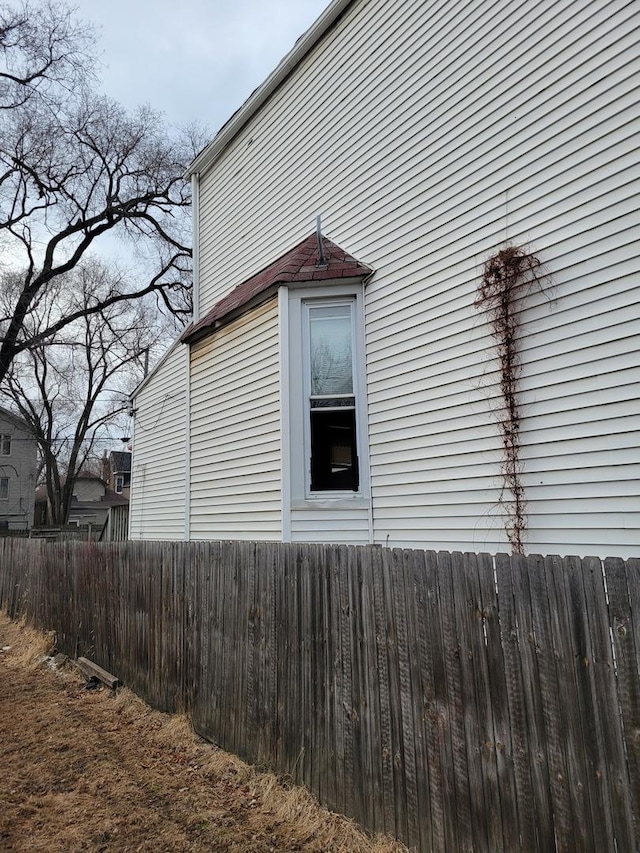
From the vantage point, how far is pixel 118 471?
5441 centimetres

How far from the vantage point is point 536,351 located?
4520mm

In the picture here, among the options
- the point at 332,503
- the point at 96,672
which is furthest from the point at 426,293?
the point at 96,672

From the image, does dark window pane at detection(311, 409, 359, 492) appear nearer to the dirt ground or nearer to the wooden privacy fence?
the wooden privacy fence

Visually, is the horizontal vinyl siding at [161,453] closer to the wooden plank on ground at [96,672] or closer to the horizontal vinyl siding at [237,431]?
the horizontal vinyl siding at [237,431]

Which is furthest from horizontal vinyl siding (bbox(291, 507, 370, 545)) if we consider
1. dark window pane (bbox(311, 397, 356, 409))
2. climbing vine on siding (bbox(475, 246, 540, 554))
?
climbing vine on siding (bbox(475, 246, 540, 554))

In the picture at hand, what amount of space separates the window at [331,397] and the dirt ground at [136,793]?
2734 mm

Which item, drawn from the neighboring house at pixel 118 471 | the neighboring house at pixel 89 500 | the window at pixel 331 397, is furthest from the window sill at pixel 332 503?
the neighboring house at pixel 118 471

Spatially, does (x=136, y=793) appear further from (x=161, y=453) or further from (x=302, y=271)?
(x=161, y=453)

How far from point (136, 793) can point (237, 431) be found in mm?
4081

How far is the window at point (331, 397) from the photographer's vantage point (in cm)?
606

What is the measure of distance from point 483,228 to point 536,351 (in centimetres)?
131

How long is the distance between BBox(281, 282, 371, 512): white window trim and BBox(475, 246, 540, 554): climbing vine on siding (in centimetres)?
161

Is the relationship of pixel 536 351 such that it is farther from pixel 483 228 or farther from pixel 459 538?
pixel 459 538

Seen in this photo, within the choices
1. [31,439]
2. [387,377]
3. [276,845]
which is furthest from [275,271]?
[31,439]
